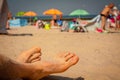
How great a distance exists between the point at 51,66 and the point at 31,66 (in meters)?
0.22

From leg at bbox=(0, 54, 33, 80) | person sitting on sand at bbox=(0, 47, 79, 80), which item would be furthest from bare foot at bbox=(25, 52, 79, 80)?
leg at bbox=(0, 54, 33, 80)

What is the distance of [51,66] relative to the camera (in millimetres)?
1985

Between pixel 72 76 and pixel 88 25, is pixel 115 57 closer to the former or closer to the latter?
pixel 72 76

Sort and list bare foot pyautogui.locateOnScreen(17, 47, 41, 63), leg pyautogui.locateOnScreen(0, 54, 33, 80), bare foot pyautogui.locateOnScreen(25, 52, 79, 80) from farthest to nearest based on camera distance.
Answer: bare foot pyautogui.locateOnScreen(17, 47, 41, 63) → bare foot pyautogui.locateOnScreen(25, 52, 79, 80) → leg pyautogui.locateOnScreen(0, 54, 33, 80)

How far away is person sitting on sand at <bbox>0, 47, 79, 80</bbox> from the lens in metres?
1.58

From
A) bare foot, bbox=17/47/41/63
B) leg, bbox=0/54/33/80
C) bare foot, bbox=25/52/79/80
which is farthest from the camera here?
bare foot, bbox=17/47/41/63

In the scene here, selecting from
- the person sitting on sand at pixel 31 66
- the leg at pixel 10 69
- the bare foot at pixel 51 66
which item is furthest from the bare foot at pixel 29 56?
the leg at pixel 10 69

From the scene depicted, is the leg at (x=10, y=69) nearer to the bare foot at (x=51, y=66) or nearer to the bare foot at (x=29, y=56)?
the bare foot at (x=51, y=66)

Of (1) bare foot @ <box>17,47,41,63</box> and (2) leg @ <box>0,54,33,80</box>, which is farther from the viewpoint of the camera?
(1) bare foot @ <box>17,47,41,63</box>

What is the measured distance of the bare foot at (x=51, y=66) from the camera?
6.09 ft

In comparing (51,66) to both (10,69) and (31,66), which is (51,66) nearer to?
(31,66)

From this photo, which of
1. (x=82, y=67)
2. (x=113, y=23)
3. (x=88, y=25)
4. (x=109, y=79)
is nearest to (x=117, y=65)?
(x=82, y=67)

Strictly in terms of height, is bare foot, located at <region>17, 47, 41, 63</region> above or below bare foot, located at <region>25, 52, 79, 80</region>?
above

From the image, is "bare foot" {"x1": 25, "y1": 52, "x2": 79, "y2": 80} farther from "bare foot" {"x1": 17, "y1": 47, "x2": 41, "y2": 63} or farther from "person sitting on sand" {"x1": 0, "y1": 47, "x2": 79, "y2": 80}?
"bare foot" {"x1": 17, "y1": 47, "x2": 41, "y2": 63}
